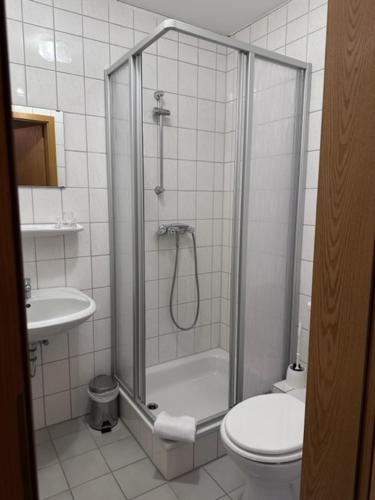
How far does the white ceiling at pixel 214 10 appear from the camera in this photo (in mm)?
2125

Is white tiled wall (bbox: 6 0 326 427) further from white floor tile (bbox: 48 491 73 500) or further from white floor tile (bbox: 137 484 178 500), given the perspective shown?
white floor tile (bbox: 137 484 178 500)

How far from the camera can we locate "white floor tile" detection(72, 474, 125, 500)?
172 centimetres

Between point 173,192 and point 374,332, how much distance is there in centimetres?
194

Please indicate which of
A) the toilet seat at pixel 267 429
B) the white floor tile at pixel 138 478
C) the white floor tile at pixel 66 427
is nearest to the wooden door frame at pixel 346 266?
the toilet seat at pixel 267 429

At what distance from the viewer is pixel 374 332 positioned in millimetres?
629

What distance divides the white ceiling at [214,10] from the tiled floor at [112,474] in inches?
105

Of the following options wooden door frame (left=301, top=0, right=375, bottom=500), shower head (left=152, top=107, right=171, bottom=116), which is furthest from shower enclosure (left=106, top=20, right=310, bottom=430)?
wooden door frame (left=301, top=0, right=375, bottom=500)

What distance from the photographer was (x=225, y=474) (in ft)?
6.16

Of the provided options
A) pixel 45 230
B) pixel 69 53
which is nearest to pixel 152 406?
pixel 45 230

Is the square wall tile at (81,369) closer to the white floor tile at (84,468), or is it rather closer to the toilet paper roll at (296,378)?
the white floor tile at (84,468)

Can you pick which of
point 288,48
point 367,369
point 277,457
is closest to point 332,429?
point 367,369

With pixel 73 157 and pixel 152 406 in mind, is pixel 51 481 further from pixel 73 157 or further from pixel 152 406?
pixel 73 157

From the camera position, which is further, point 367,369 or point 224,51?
point 224,51

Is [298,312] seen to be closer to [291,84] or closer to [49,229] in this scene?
[291,84]
